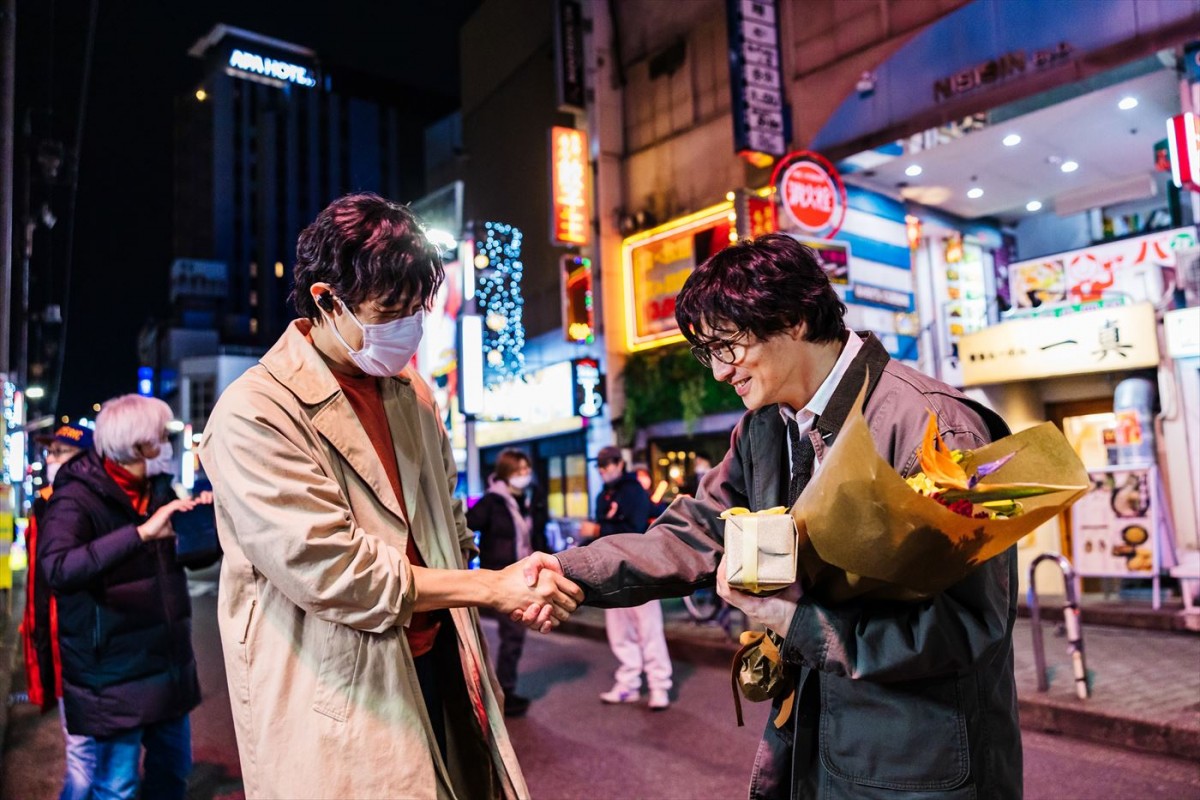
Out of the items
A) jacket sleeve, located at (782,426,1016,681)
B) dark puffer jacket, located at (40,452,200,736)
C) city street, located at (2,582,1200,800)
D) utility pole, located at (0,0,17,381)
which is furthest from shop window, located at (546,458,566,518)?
jacket sleeve, located at (782,426,1016,681)

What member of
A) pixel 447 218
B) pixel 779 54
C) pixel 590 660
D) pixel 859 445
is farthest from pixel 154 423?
pixel 447 218

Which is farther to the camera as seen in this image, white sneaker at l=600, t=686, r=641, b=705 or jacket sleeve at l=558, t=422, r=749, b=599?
white sneaker at l=600, t=686, r=641, b=705

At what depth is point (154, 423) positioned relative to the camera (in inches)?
157

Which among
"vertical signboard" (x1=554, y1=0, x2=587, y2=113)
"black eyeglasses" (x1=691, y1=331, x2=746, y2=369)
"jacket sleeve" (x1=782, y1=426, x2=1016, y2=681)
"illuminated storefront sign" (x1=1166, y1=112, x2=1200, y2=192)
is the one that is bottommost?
"jacket sleeve" (x1=782, y1=426, x2=1016, y2=681)

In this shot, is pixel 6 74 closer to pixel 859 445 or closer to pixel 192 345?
pixel 859 445

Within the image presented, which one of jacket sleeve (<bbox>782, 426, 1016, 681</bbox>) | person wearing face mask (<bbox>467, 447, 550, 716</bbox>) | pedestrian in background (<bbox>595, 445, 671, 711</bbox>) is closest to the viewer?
jacket sleeve (<bbox>782, 426, 1016, 681</bbox>)

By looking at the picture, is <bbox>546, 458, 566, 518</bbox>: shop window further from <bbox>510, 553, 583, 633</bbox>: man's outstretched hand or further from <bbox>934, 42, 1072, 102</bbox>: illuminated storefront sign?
<bbox>510, 553, 583, 633</bbox>: man's outstretched hand

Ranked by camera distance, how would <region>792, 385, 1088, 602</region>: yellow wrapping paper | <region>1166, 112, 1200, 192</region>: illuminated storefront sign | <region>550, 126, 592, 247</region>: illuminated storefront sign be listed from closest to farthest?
<region>792, 385, 1088, 602</region>: yellow wrapping paper < <region>1166, 112, 1200, 192</region>: illuminated storefront sign < <region>550, 126, 592, 247</region>: illuminated storefront sign

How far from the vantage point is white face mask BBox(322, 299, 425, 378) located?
2.41 meters

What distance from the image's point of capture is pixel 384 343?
2.43m

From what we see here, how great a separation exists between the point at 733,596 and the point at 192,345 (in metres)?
68.9

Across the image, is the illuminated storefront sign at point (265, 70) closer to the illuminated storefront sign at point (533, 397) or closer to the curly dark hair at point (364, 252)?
the illuminated storefront sign at point (533, 397)

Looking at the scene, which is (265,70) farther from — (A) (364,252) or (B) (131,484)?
(A) (364,252)

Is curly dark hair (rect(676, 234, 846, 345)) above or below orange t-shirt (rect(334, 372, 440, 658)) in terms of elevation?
above
